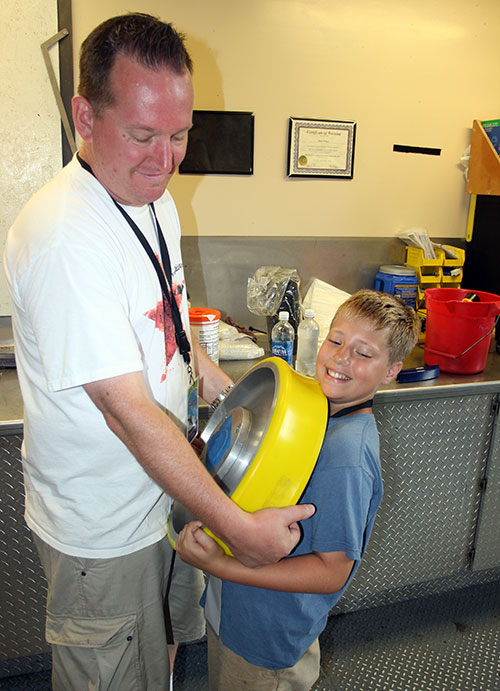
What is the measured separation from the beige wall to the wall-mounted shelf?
5 centimetres

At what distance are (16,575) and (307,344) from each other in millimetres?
1137

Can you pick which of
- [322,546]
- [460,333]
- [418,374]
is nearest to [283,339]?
[418,374]

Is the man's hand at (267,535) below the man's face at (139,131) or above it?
below

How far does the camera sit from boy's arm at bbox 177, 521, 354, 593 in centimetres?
91

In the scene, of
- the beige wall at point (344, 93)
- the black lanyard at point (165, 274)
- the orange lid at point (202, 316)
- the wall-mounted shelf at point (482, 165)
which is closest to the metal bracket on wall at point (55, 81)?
the beige wall at point (344, 93)

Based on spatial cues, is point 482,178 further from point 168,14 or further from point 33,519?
point 33,519

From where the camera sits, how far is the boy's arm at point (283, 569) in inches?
35.9

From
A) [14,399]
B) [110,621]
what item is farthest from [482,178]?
[110,621]

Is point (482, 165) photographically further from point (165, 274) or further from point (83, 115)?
point (83, 115)

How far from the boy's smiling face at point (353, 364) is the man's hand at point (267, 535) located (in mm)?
258

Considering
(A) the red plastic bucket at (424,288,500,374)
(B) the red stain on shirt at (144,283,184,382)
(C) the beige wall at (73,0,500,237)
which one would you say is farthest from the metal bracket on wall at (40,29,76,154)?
(A) the red plastic bucket at (424,288,500,374)

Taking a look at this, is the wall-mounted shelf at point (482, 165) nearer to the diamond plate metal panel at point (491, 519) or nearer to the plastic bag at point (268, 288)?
the plastic bag at point (268, 288)

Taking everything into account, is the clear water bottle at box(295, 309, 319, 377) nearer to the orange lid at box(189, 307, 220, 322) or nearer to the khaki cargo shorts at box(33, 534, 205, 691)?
the orange lid at box(189, 307, 220, 322)

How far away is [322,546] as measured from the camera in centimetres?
91
